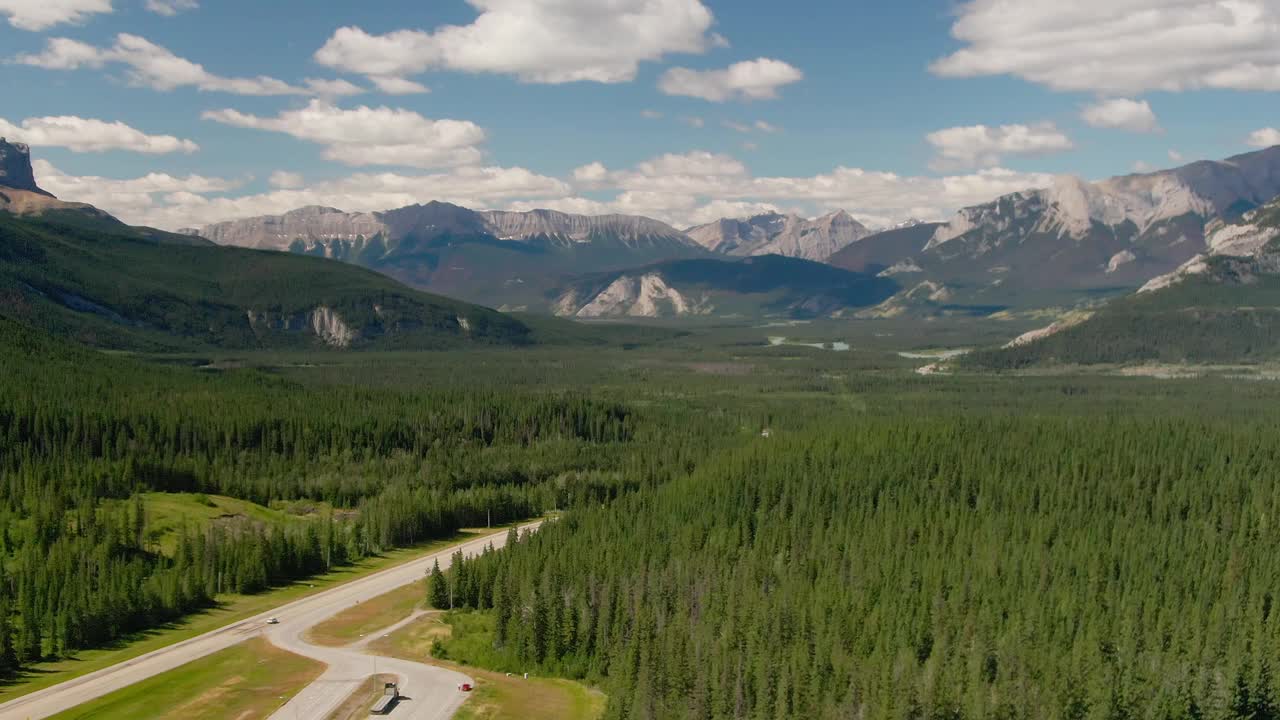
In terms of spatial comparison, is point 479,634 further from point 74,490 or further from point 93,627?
point 74,490

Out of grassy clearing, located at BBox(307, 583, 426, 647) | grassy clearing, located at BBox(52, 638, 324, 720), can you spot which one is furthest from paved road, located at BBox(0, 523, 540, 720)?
grassy clearing, located at BBox(307, 583, 426, 647)

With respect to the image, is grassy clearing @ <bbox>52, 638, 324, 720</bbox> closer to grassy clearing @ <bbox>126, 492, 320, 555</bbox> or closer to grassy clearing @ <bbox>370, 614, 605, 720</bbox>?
grassy clearing @ <bbox>370, 614, 605, 720</bbox>

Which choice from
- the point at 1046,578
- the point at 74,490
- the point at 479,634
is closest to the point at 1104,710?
the point at 1046,578

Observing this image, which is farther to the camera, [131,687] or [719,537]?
[719,537]

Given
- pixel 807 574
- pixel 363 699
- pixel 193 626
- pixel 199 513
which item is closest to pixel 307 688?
pixel 363 699

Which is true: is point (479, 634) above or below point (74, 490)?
below

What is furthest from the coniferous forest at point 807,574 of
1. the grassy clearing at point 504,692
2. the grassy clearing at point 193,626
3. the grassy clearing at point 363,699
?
the grassy clearing at point 363,699
